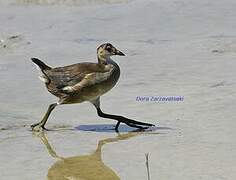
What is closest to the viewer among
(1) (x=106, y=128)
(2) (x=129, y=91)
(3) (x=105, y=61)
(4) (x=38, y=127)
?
(4) (x=38, y=127)

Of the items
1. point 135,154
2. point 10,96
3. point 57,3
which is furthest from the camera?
point 57,3

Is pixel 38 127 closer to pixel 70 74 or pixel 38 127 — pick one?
pixel 38 127

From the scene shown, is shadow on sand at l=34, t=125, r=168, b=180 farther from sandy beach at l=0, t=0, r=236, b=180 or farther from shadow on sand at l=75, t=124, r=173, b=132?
shadow on sand at l=75, t=124, r=173, b=132

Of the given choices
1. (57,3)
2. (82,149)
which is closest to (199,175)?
(82,149)

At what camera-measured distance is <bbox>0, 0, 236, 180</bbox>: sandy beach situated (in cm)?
687

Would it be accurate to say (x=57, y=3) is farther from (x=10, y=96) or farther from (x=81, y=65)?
(x=81, y=65)

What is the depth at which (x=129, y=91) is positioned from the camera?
417 inches

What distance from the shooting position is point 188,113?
9094 millimetres

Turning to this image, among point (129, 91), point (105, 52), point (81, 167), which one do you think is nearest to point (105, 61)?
point (105, 52)

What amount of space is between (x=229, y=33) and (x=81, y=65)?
5834mm

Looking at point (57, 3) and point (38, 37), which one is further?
point (57, 3)

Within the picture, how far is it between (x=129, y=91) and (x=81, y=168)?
12.9ft

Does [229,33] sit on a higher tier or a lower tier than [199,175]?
lower

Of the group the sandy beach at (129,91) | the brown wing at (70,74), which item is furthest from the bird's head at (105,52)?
the sandy beach at (129,91)
